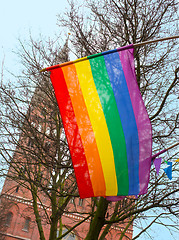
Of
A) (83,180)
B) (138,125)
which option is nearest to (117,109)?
(138,125)

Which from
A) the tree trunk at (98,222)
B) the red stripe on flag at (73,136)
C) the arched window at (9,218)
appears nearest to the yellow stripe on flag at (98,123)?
the red stripe on flag at (73,136)

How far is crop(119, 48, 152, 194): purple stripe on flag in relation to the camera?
4.52 metres

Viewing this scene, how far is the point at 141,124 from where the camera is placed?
182 inches

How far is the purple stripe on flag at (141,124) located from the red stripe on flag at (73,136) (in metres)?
0.92

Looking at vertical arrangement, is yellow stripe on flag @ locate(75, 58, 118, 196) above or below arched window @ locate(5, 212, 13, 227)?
above

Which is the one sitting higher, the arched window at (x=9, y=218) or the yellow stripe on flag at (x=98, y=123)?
the yellow stripe on flag at (x=98, y=123)

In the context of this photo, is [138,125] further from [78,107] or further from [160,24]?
[160,24]

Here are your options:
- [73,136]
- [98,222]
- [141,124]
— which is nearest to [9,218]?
[98,222]

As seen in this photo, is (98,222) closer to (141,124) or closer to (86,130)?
(86,130)

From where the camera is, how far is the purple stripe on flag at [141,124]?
14.8 ft

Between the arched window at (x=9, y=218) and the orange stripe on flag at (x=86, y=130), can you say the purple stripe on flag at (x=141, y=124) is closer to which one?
the orange stripe on flag at (x=86, y=130)

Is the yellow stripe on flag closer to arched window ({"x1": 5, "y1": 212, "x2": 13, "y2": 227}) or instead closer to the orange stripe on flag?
the orange stripe on flag

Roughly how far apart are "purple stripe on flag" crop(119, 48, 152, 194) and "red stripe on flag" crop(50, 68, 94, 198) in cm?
92

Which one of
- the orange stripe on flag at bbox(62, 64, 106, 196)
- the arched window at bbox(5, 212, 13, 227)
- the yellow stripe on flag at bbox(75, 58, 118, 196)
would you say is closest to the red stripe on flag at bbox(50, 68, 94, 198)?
the orange stripe on flag at bbox(62, 64, 106, 196)
